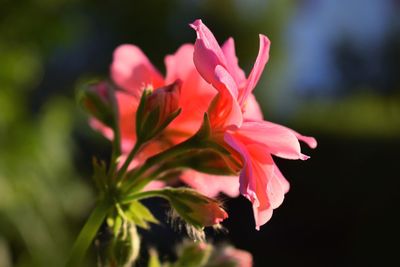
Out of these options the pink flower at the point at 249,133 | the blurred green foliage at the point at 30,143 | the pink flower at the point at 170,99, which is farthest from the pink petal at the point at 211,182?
the blurred green foliage at the point at 30,143

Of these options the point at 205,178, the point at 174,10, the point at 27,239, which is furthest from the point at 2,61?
the point at 174,10

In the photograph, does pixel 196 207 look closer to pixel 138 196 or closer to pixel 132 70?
pixel 138 196

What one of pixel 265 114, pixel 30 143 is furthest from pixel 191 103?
pixel 265 114

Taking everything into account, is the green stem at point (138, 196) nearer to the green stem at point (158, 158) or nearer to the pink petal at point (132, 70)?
the green stem at point (158, 158)

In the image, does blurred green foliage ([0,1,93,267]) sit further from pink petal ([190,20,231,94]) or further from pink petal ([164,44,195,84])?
pink petal ([190,20,231,94])

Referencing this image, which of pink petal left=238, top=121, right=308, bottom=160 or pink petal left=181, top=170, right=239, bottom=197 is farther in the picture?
pink petal left=181, top=170, right=239, bottom=197

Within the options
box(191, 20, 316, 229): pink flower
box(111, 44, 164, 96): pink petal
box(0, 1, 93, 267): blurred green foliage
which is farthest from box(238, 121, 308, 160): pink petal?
box(0, 1, 93, 267): blurred green foliage

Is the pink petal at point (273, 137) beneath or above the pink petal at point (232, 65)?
beneath
